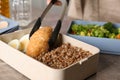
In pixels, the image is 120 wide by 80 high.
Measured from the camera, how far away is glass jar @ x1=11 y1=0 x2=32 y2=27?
1.11 m

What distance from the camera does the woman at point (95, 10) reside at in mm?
1177

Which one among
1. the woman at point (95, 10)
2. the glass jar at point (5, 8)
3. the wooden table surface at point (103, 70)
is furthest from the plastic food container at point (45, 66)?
the woman at point (95, 10)

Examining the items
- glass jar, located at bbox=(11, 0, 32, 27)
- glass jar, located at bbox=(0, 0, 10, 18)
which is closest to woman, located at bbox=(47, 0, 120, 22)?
glass jar, located at bbox=(11, 0, 32, 27)

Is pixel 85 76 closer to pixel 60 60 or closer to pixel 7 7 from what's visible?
pixel 60 60

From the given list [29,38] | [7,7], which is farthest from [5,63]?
[7,7]

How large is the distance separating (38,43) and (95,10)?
1.83 feet

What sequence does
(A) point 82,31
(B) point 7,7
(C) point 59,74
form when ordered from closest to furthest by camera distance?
(C) point 59,74
(A) point 82,31
(B) point 7,7

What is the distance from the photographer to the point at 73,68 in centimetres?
63

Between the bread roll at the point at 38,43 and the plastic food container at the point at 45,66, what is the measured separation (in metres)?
0.04

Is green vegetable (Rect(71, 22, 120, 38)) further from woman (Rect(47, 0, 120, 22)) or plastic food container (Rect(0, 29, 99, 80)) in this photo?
woman (Rect(47, 0, 120, 22))

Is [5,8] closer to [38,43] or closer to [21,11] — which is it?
[21,11]

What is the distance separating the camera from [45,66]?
0.61m

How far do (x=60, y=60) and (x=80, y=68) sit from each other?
0.06 m

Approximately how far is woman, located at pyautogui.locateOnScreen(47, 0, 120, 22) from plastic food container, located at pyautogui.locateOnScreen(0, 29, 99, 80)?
472mm
